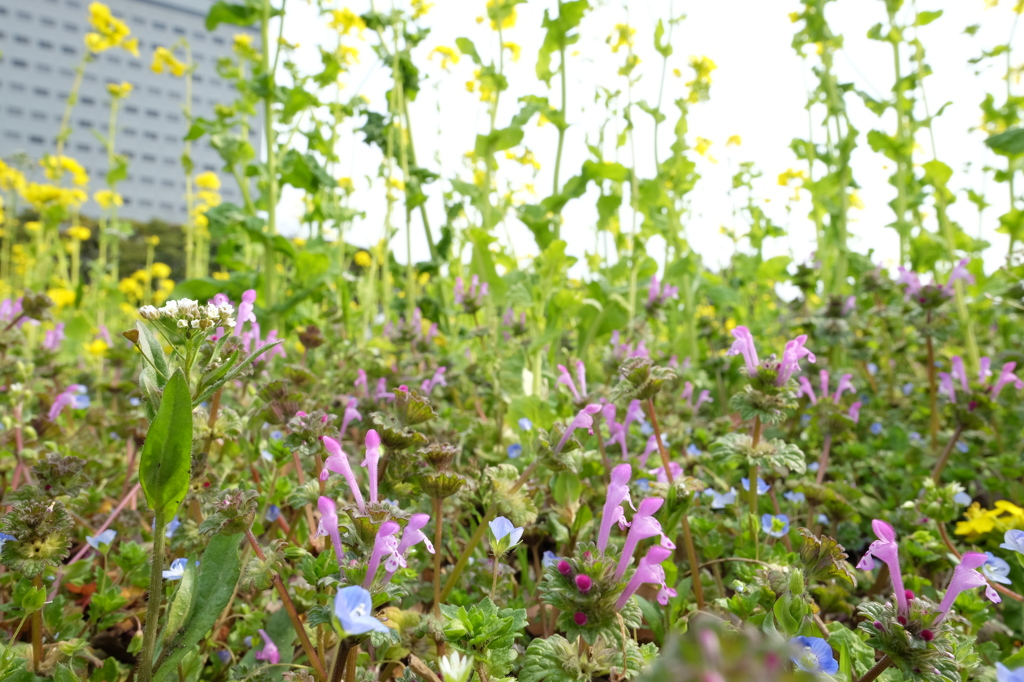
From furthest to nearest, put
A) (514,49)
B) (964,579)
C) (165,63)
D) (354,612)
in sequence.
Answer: (165,63) → (514,49) → (964,579) → (354,612)

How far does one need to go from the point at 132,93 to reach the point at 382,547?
46734mm

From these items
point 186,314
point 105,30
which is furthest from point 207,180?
point 186,314

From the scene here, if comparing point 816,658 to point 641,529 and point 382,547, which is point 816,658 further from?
point 382,547

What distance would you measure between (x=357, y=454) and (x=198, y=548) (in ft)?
2.58

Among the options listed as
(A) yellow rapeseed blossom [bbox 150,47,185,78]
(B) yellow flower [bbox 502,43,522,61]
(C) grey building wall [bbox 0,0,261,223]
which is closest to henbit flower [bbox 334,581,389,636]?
(B) yellow flower [bbox 502,43,522,61]

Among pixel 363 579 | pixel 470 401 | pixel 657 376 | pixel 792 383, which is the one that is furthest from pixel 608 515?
pixel 470 401

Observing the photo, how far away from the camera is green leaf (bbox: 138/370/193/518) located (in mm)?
724

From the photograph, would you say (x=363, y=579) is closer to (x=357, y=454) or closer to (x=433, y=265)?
(x=357, y=454)

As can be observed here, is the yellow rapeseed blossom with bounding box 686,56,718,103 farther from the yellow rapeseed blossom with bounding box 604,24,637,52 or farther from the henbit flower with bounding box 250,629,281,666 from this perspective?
the henbit flower with bounding box 250,629,281,666

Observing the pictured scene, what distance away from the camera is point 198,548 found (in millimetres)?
1149

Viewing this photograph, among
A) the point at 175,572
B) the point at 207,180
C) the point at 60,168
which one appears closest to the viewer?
the point at 175,572

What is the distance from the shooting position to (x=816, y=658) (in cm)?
82

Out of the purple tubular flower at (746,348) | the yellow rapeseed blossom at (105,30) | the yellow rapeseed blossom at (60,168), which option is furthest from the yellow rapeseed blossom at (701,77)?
the yellow rapeseed blossom at (60,168)

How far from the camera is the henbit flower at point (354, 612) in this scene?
1.78 feet
